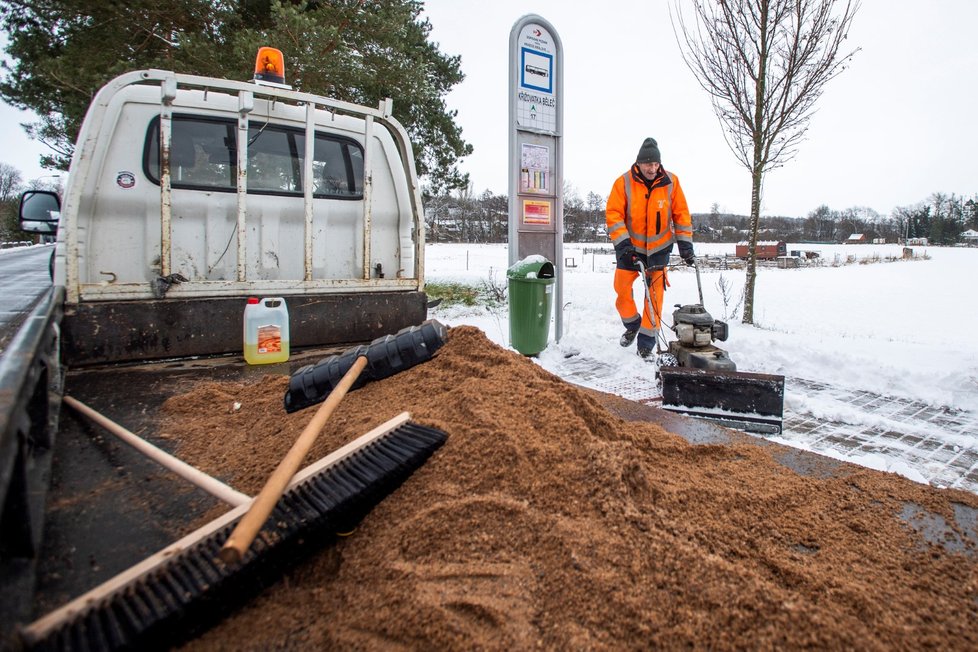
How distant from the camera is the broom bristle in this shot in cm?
95

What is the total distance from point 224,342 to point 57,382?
0.80m

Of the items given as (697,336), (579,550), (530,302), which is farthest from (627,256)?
(579,550)

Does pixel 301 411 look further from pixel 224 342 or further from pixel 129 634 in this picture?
pixel 129 634

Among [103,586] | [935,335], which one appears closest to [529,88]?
[103,586]

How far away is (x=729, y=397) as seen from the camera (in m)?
3.66

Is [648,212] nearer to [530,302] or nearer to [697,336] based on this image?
[530,302]

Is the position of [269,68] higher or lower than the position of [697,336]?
higher

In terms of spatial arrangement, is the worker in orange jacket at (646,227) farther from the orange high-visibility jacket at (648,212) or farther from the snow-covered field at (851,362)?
the snow-covered field at (851,362)

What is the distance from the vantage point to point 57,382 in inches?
79.2

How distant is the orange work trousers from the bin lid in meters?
0.79

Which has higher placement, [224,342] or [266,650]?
[224,342]

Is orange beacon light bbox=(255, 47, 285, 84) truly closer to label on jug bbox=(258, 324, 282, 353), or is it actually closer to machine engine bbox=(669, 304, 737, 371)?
label on jug bbox=(258, 324, 282, 353)

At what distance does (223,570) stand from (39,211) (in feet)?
10.6

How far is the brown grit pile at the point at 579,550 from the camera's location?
1133mm
